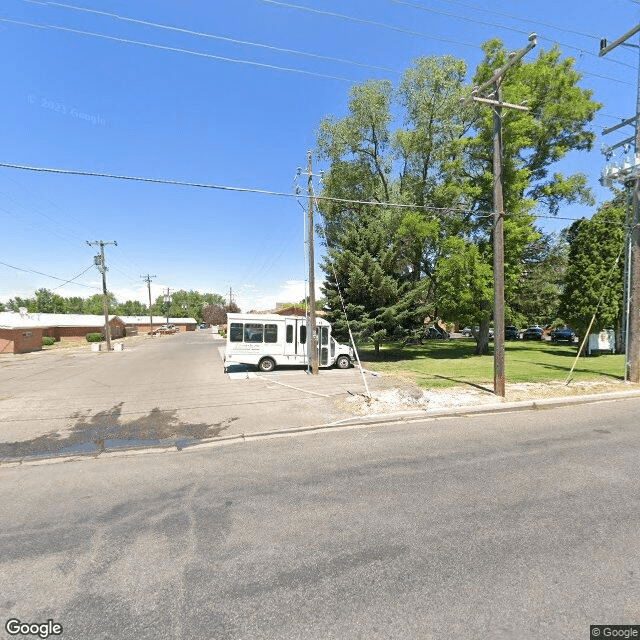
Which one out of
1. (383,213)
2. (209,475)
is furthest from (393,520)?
(383,213)

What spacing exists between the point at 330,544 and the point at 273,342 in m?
13.2

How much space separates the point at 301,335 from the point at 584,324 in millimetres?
16230

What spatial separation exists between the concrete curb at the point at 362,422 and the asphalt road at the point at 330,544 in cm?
38

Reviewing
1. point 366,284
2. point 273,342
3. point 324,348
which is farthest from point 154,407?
point 366,284

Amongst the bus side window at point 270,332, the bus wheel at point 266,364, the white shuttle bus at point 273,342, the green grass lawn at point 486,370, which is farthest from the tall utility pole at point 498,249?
the bus wheel at point 266,364

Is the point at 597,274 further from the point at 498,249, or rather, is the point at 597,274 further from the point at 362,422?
the point at 362,422

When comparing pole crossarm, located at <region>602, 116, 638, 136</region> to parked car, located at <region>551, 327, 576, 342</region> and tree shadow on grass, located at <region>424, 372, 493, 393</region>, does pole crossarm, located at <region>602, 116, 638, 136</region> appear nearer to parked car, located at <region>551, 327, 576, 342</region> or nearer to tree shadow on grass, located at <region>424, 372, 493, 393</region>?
tree shadow on grass, located at <region>424, 372, 493, 393</region>

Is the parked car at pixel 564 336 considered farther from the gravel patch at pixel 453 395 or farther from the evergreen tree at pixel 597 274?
the gravel patch at pixel 453 395

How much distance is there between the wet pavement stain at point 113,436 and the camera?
648cm

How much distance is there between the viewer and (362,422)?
7.96 m

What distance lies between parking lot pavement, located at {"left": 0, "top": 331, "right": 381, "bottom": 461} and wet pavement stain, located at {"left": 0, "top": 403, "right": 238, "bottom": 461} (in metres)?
0.02

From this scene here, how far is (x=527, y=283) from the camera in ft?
86.8

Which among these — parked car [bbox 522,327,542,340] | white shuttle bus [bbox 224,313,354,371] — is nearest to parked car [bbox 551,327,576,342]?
parked car [bbox 522,327,542,340]

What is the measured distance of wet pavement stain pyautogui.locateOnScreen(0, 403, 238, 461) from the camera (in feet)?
21.3
